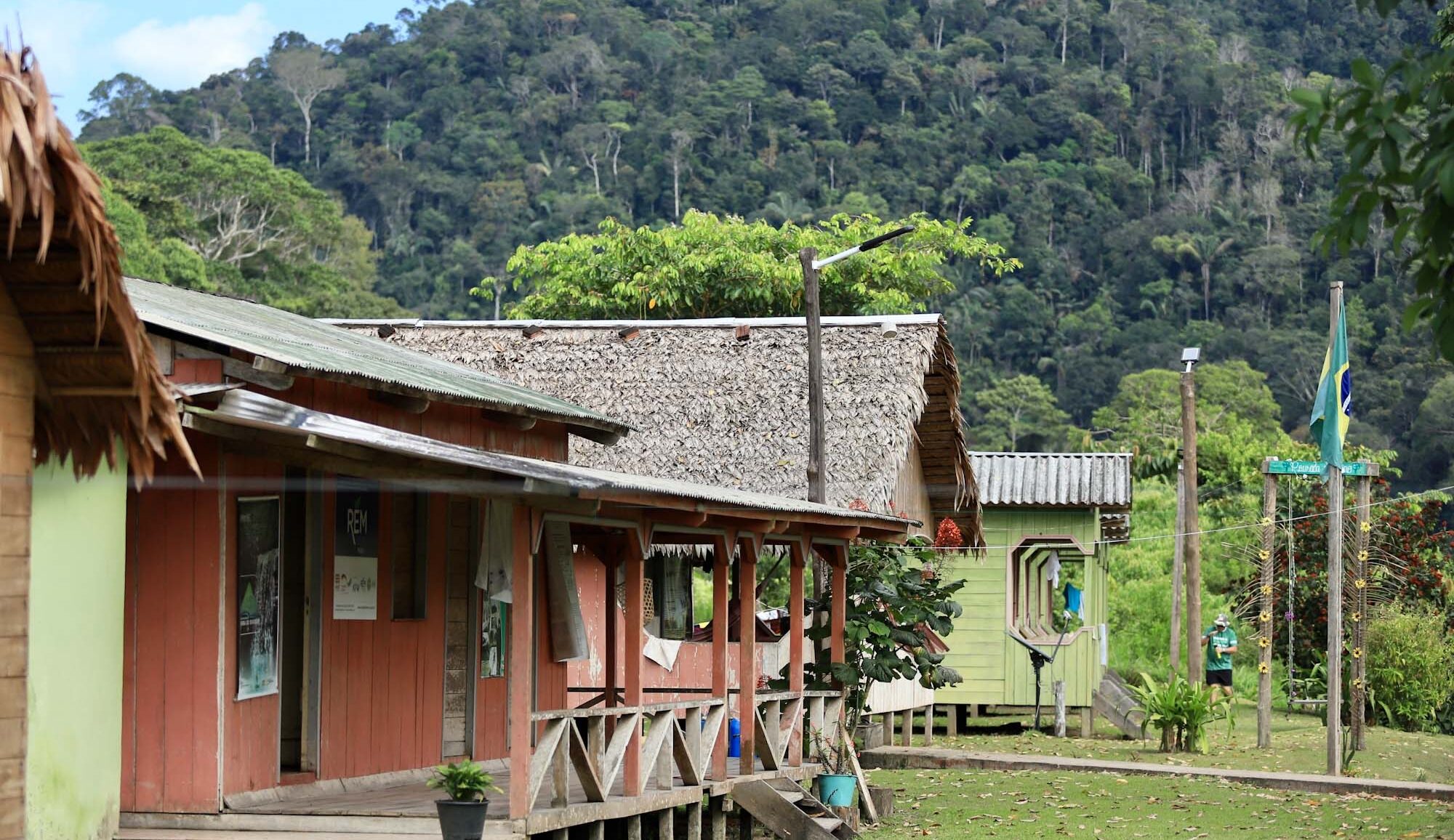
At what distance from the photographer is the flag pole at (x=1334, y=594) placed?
64.6ft

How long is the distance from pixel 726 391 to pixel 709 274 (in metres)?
17.4

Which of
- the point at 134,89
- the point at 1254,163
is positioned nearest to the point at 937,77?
the point at 1254,163

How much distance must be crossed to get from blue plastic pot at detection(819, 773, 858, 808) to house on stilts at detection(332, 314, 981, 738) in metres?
4.59

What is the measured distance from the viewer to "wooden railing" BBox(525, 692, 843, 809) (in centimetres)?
1110

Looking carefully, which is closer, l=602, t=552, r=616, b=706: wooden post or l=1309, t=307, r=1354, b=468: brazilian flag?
l=602, t=552, r=616, b=706: wooden post

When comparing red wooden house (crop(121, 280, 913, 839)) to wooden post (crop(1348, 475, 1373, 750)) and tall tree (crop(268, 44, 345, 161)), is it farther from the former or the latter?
tall tree (crop(268, 44, 345, 161))

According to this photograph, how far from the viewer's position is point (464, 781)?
9.45 meters

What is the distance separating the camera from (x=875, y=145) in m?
91.1

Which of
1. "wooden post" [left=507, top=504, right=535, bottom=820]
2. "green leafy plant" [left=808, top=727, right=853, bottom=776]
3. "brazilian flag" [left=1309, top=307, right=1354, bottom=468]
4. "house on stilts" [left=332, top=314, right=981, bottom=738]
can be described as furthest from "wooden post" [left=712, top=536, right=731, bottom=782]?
"brazilian flag" [left=1309, top=307, right=1354, bottom=468]

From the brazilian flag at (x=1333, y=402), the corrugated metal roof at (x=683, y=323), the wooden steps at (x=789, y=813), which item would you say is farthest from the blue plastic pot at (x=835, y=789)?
the brazilian flag at (x=1333, y=402)

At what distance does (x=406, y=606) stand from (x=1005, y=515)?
52.3ft

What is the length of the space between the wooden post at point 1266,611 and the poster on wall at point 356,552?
44.3ft

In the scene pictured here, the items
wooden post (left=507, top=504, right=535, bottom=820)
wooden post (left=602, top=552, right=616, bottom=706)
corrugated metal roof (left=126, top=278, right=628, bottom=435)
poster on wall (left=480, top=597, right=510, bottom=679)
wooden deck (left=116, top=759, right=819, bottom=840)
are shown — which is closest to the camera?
wooden deck (left=116, top=759, right=819, bottom=840)

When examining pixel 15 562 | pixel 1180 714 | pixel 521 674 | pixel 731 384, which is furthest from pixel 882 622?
pixel 15 562
